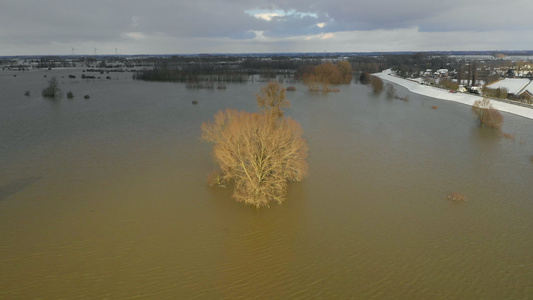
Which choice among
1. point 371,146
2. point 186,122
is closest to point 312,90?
point 186,122

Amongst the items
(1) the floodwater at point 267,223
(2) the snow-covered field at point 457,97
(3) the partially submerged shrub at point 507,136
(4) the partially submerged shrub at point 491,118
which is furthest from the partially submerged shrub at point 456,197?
(2) the snow-covered field at point 457,97

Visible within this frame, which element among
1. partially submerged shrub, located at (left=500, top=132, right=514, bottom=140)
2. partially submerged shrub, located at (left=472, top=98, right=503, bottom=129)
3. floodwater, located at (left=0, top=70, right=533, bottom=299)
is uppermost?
partially submerged shrub, located at (left=472, top=98, right=503, bottom=129)

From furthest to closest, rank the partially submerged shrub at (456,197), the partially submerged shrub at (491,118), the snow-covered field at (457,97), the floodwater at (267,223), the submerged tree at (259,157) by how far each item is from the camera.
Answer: the snow-covered field at (457,97), the partially submerged shrub at (491,118), the partially submerged shrub at (456,197), the submerged tree at (259,157), the floodwater at (267,223)

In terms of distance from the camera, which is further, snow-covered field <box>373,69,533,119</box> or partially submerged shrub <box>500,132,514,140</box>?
snow-covered field <box>373,69,533,119</box>

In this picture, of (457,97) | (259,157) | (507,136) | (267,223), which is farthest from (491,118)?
(267,223)

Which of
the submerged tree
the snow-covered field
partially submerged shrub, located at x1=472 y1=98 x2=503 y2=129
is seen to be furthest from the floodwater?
the snow-covered field

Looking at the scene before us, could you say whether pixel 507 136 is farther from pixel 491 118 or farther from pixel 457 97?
pixel 457 97

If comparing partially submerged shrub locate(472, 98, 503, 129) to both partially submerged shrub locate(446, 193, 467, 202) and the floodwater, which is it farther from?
partially submerged shrub locate(446, 193, 467, 202)

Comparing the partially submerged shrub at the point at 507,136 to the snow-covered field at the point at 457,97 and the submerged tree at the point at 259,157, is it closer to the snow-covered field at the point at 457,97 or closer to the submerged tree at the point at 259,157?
the snow-covered field at the point at 457,97
